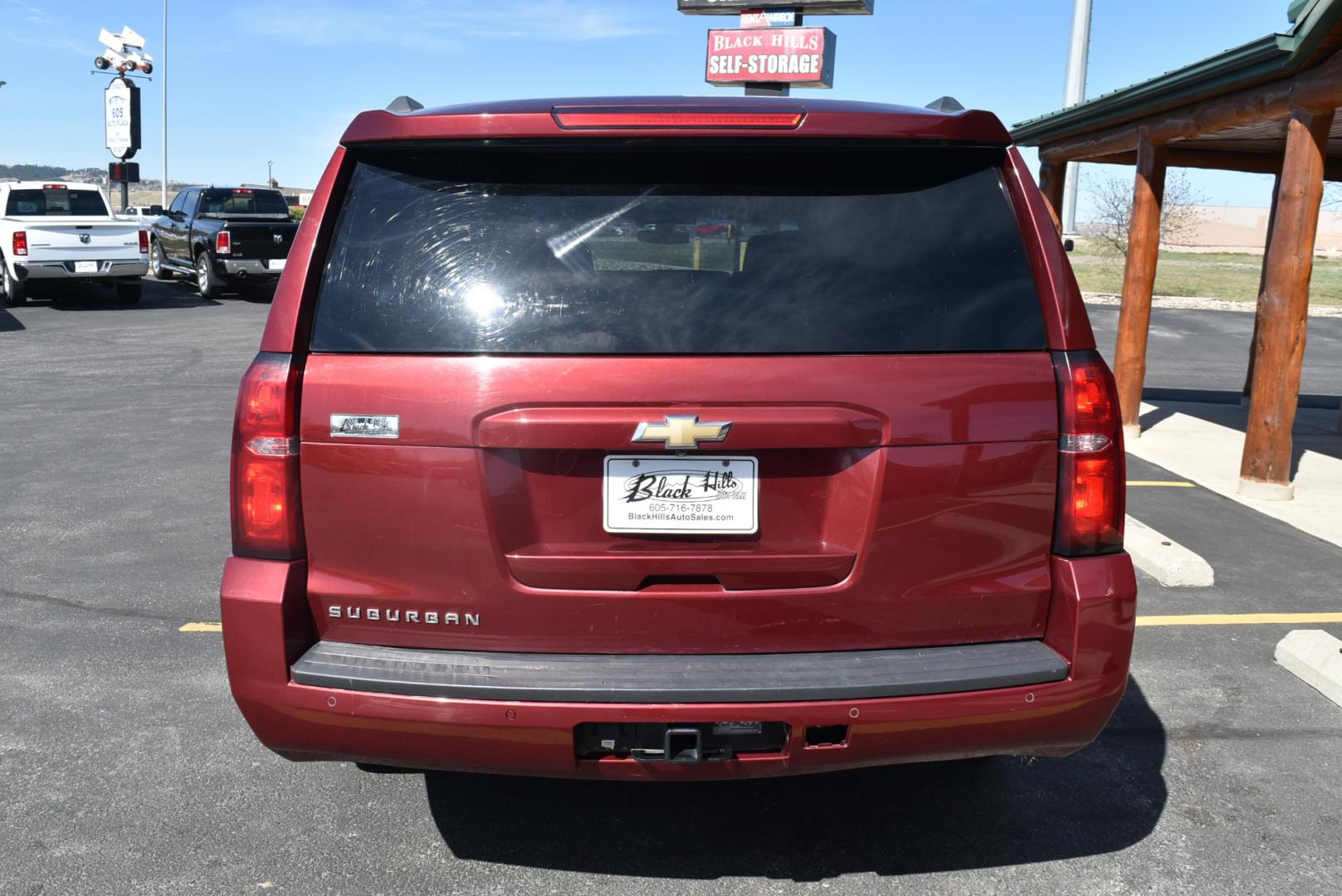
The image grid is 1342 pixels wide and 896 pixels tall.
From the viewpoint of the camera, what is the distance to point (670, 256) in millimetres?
2764

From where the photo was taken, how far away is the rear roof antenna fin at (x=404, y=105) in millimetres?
3074

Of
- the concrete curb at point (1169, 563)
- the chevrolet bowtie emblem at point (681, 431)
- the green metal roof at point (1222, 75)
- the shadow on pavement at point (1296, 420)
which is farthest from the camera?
the shadow on pavement at point (1296, 420)

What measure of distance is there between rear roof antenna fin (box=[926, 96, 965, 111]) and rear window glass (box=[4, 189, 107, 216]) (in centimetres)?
2041

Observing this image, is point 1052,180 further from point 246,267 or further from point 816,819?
point 246,267

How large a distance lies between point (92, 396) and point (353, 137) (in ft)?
32.8

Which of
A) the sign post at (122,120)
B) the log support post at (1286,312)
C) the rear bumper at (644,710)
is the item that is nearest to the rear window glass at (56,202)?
the sign post at (122,120)

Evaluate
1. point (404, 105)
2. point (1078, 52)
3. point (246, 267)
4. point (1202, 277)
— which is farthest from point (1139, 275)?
point (1202, 277)

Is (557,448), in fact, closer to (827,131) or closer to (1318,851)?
(827,131)

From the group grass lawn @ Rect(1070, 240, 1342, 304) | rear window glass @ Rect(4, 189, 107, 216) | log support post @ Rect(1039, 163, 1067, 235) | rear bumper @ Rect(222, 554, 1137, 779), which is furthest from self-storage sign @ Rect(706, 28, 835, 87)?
rear bumper @ Rect(222, 554, 1137, 779)

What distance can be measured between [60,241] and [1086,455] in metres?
20.2

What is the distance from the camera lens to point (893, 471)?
8.84 ft

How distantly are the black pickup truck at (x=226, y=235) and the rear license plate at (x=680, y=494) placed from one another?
19142 mm

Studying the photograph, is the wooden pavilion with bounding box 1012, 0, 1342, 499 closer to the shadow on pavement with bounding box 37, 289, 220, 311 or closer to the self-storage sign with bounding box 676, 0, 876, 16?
the self-storage sign with bounding box 676, 0, 876, 16

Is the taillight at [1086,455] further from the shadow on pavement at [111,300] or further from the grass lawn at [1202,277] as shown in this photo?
the grass lawn at [1202,277]
